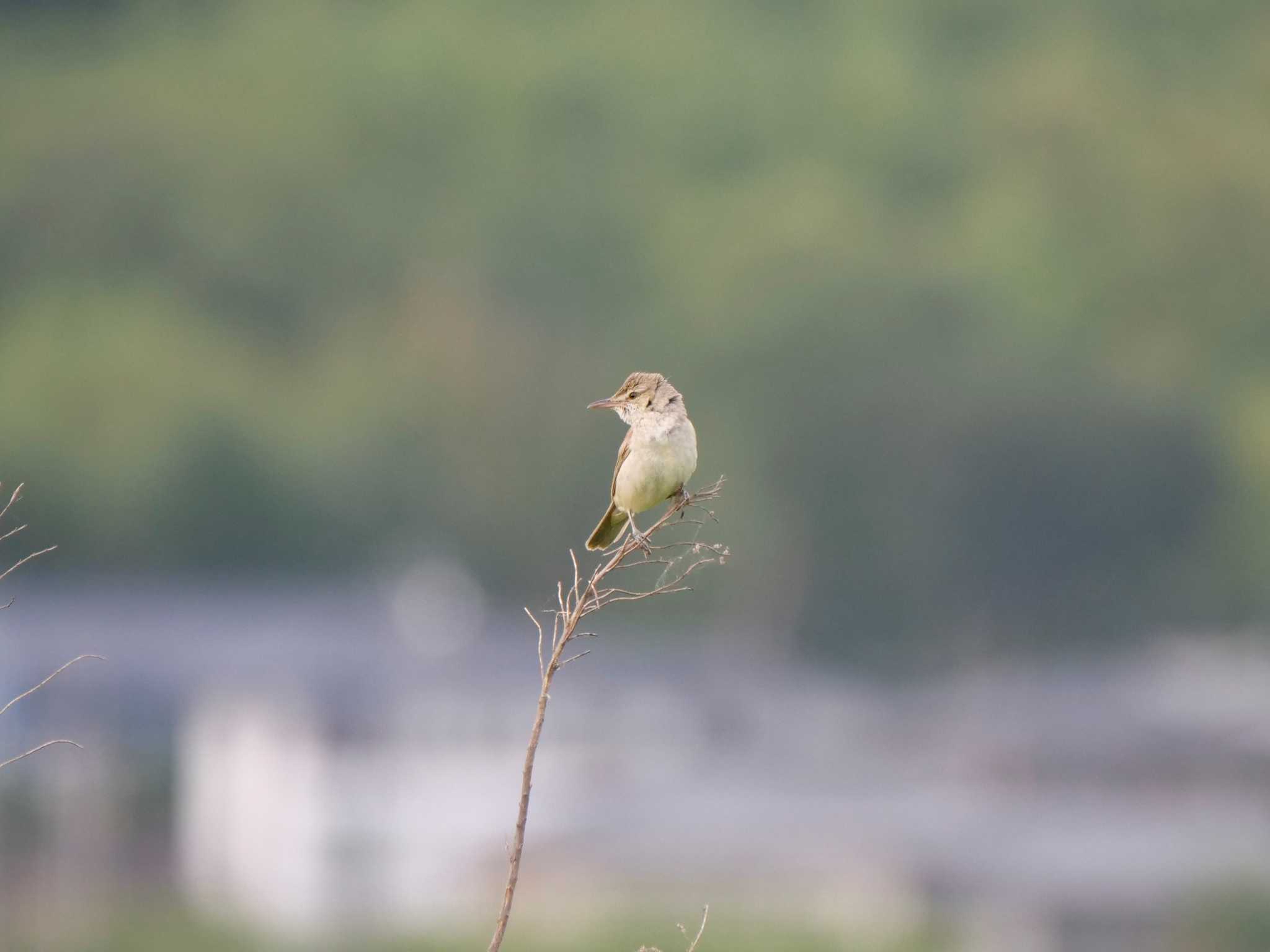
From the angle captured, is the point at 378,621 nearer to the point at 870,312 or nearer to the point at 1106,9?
the point at 870,312

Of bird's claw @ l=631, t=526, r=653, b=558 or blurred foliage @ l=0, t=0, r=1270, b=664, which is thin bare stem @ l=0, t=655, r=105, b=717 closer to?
bird's claw @ l=631, t=526, r=653, b=558

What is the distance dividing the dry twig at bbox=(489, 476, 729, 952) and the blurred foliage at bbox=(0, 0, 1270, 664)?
140 ft

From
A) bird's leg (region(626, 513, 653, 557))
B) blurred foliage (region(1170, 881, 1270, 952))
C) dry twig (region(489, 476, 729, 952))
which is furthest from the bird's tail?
blurred foliage (region(1170, 881, 1270, 952))

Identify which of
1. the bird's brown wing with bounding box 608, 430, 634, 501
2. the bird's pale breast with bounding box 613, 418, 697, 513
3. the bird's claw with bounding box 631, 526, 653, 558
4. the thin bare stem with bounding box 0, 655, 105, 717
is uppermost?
the bird's brown wing with bounding box 608, 430, 634, 501

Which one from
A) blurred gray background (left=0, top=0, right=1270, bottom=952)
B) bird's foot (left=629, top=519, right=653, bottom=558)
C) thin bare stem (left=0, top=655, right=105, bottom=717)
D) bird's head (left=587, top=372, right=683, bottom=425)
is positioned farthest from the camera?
blurred gray background (left=0, top=0, right=1270, bottom=952)

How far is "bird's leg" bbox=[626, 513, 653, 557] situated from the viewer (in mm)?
4738

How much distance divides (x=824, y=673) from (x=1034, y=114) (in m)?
36.5

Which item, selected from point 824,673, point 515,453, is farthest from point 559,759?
point 515,453

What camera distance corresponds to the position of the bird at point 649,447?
5.40 meters

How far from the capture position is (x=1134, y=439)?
5719 centimetres

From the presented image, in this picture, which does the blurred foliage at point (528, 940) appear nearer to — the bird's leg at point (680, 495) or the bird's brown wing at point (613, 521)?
the bird's brown wing at point (613, 521)

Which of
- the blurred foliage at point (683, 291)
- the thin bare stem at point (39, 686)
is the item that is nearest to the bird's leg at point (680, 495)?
the thin bare stem at point (39, 686)

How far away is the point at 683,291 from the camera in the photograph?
2721 inches

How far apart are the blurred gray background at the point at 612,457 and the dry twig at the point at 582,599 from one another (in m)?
21.2
